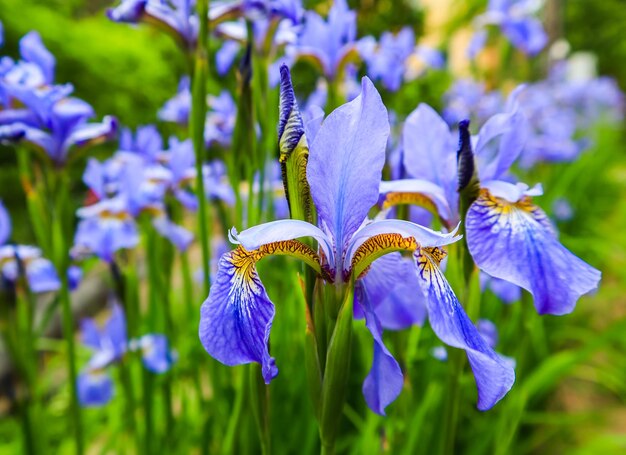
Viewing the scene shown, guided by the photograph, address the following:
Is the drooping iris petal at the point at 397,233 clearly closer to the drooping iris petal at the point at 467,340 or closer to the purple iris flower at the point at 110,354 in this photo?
the drooping iris petal at the point at 467,340

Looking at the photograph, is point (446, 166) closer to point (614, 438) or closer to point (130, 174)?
point (130, 174)

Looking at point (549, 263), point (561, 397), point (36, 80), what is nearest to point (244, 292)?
point (549, 263)

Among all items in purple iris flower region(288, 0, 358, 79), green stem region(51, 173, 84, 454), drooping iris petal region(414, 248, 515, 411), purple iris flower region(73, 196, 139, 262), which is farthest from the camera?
purple iris flower region(288, 0, 358, 79)

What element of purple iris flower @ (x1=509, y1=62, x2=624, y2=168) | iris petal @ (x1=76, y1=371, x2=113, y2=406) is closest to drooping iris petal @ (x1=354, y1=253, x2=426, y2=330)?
purple iris flower @ (x1=509, y1=62, x2=624, y2=168)

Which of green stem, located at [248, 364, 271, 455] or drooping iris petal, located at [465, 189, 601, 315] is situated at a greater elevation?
drooping iris petal, located at [465, 189, 601, 315]

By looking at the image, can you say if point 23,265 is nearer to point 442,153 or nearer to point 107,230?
point 107,230

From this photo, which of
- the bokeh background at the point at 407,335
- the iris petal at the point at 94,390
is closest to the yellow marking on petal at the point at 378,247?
the bokeh background at the point at 407,335

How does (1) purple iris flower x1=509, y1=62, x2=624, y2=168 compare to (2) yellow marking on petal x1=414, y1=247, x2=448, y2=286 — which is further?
(1) purple iris flower x1=509, y1=62, x2=624, y2=168

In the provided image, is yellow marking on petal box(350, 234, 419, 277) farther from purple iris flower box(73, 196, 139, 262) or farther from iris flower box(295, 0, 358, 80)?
iris flower box(295, 0, 358, 80)
